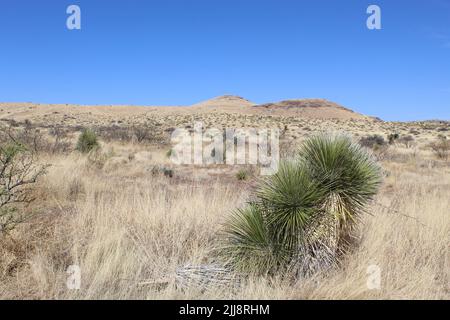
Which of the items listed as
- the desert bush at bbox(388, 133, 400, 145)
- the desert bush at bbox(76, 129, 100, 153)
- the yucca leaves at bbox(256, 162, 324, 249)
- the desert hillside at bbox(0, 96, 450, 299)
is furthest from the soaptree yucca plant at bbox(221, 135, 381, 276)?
the desert bush at bbox(388, 133, 400, 145)

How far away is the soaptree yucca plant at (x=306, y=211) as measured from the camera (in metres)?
4.30

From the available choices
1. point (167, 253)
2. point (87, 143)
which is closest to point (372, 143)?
point (87, 143)

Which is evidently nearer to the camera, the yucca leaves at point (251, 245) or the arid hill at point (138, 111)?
the yucca leaves at point (251, 245)

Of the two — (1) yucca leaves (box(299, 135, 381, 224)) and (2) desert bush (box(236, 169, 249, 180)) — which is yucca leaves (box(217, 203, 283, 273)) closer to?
(1) yucca leaves (box(299, 135, 381, 224))

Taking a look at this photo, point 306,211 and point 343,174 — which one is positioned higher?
point 343,174

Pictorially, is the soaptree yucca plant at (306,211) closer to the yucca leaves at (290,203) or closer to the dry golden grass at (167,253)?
→ the yucca leaves at (290,203)

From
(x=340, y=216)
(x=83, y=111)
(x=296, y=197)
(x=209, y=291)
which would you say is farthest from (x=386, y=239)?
(x=83, y=111)

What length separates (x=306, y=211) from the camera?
4.28 metres

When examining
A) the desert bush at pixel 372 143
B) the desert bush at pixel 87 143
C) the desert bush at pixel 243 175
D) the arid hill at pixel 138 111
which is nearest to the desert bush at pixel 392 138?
the desert bush at pixel 372 143

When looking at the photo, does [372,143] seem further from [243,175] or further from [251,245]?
[251,245]

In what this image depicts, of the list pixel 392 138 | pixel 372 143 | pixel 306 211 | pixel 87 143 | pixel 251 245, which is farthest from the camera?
pixel 392 138

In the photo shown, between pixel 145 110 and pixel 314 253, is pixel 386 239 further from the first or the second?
pixel 145 110

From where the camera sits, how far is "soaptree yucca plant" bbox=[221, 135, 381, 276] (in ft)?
14.1

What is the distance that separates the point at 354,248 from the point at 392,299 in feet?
3.30
